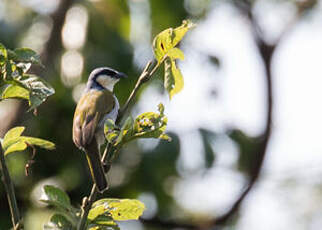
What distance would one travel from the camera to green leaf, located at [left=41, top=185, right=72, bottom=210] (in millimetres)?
1445

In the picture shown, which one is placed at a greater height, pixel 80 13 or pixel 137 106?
pixel 80 13

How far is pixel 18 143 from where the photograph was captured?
1.50m

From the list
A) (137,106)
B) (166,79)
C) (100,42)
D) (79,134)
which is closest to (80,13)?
(100,42)

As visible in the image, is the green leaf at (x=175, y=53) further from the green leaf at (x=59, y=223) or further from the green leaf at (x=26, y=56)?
the green leaf at (x=59, y=223)

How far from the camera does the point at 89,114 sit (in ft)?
8.75

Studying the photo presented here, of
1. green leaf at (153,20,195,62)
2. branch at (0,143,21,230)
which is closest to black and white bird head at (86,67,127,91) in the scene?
green leaf at (153,20,195,62)

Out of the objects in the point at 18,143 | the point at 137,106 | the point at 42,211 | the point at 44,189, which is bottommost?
the point at 42,211

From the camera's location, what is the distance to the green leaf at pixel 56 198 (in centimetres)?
145

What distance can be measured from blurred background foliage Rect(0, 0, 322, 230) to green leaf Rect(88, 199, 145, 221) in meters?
4.42

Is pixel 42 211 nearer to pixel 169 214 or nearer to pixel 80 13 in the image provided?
pixel 169 214

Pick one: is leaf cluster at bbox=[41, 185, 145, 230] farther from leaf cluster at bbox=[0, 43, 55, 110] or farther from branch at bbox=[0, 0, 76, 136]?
branch at bbox=[0, 0, 76, 136]

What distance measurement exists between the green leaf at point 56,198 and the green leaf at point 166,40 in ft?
1.30

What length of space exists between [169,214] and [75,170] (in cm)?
114

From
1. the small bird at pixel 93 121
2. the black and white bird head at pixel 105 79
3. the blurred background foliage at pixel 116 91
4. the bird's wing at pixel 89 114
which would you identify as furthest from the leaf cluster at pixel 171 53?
the blurred background foliage at pixel 116 91
